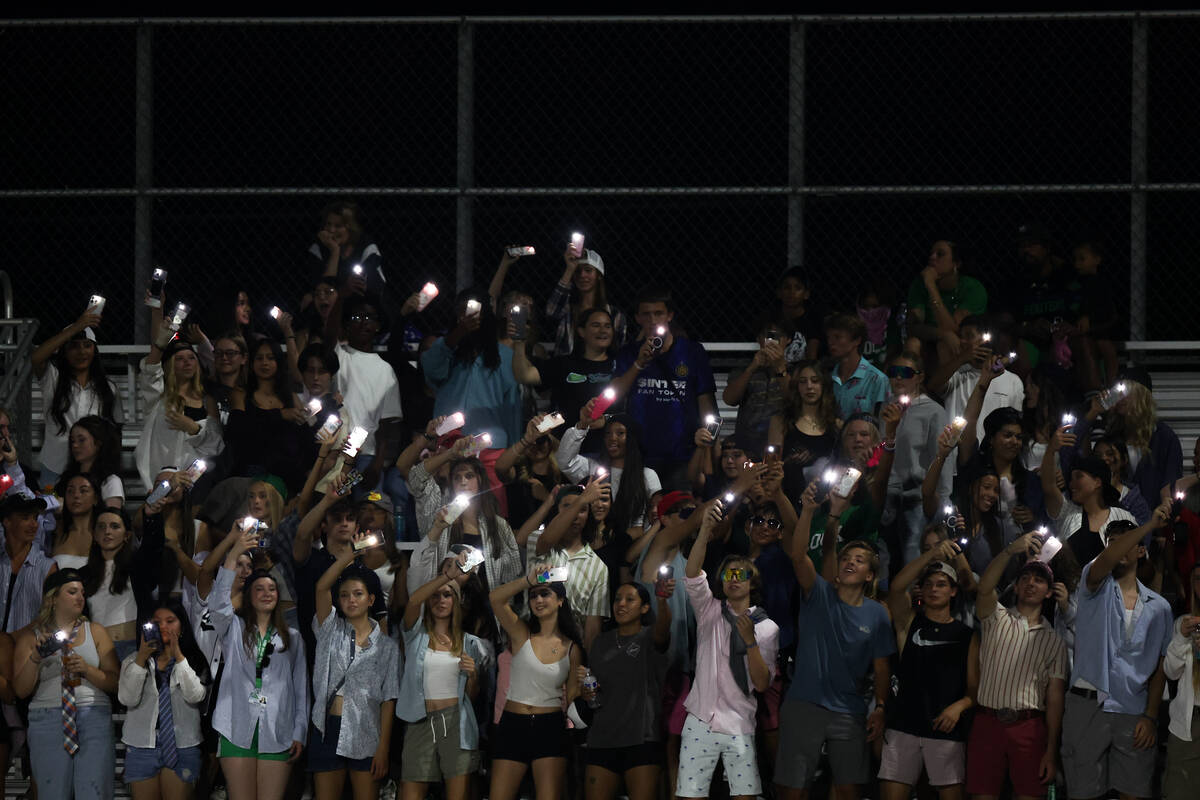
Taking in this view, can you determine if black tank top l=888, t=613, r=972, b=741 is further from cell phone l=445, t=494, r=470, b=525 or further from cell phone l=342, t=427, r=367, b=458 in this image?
cell phone l=342, t=427, r=367, b=458

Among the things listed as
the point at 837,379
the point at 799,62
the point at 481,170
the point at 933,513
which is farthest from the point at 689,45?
the point at 933,513

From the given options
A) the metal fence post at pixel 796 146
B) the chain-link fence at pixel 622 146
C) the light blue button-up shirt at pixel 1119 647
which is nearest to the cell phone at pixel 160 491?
the chain-link fence at pixel 622 146

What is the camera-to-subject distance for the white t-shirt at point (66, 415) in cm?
1123

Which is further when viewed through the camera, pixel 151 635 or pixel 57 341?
pixel 57 341

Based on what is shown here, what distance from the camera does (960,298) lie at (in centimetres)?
1168

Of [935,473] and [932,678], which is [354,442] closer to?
[935,473]

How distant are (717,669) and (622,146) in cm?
564

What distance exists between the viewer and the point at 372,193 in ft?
39.4

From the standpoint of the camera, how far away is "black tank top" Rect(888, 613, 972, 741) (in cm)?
973

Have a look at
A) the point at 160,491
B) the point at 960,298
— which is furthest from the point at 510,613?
the point at 960,298

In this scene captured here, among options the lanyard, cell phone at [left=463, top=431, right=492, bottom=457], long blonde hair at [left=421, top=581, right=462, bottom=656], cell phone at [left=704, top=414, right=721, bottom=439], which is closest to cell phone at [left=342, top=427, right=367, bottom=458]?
cell phone at [left=463, top=431, right=492, bottom=457]

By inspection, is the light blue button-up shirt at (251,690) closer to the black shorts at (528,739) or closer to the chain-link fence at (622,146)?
the black shorts at (528,739)

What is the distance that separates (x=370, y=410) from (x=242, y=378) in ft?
2.47

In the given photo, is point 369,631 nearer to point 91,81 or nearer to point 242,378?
point 242,378
